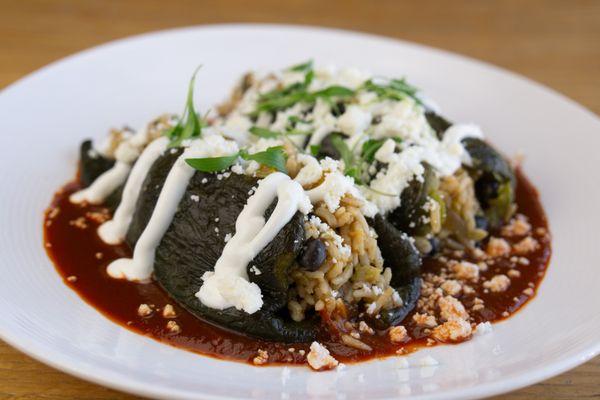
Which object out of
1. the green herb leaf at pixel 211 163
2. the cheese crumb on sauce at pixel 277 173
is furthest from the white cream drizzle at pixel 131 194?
the green herb leaf at pixel 211 163

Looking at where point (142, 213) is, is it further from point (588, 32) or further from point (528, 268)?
point (588, 32)

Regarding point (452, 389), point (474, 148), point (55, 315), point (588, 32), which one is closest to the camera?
point (452, 389)

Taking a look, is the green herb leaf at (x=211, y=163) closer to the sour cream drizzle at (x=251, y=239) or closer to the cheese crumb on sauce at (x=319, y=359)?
the sour cream drizzle at (x=251, y=239)

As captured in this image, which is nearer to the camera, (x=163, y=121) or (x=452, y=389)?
(x=452, y=389)

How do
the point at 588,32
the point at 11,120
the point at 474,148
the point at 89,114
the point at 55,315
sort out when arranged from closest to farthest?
the point at 55,315 < the point at 474,148 < the point at 11,120 < the point at 89,114 < the point at 588,32

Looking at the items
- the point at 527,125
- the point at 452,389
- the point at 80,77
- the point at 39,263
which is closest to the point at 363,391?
the point at 452,389

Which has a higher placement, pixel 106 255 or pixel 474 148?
pixel 474 148

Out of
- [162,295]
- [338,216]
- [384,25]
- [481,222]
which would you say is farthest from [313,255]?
[384,25]
